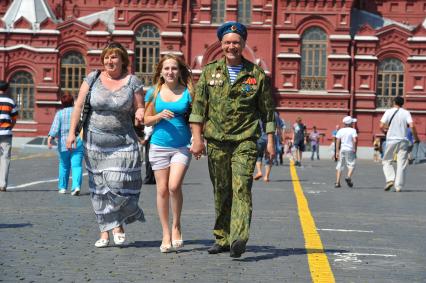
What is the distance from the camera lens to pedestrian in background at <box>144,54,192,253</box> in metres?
9.81

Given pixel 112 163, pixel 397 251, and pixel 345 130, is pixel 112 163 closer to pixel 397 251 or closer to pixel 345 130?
pixel 397 251

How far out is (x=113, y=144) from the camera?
1008cm

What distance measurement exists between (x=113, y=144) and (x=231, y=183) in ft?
4.28

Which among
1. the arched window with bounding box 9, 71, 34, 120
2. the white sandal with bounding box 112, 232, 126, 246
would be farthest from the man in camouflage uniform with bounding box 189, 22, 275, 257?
the arched window with bounding box 9, 71, 34, 120

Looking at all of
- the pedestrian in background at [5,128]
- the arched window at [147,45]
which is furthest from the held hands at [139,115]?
the arched window at [147,45]

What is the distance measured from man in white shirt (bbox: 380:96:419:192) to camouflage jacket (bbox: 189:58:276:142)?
11689mm

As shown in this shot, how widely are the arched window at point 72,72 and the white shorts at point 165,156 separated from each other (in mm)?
41617

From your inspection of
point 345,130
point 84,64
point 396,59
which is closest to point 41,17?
point 84,64

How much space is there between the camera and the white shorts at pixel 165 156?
9852mm

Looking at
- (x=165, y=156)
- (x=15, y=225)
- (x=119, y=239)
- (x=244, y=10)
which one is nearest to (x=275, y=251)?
(x=165, y=156)

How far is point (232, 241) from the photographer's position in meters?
8.95

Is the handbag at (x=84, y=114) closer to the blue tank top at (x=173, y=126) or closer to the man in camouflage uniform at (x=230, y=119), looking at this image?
the blue tank top at (x=173, y=126)

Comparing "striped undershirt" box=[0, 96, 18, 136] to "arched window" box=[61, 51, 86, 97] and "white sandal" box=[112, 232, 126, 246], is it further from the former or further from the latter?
"arched window" box=[61, 51, 86, 97]

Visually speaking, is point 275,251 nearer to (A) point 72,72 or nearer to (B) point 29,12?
(A) point 72,72
